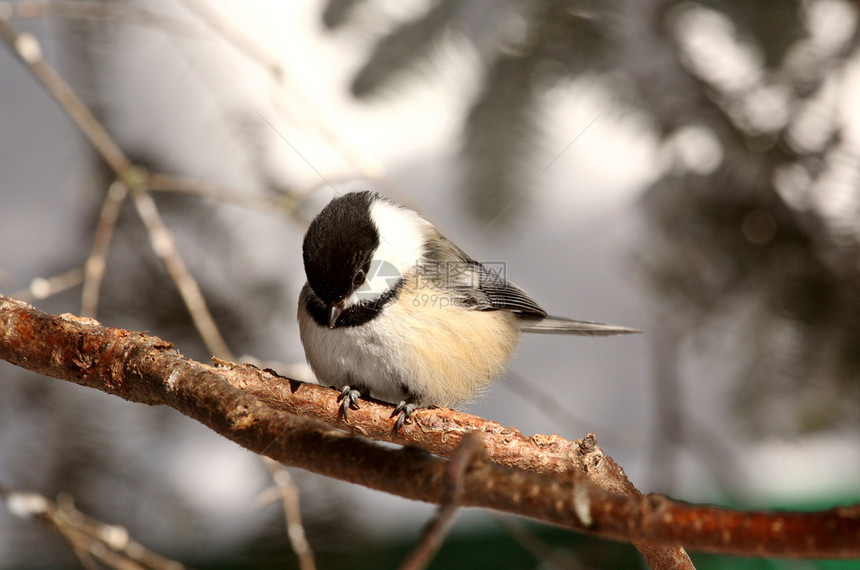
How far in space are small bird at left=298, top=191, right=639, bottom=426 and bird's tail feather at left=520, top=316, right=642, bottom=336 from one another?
180 millimetres

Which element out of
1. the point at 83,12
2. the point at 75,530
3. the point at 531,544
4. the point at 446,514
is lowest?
the point at 446,514

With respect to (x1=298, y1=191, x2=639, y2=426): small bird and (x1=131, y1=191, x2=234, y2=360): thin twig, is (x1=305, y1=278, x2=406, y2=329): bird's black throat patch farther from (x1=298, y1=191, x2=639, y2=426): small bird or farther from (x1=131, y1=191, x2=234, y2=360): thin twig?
(x1=131, y1=191, x2=234, y2=360): thin twig

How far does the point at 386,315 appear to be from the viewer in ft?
3.46

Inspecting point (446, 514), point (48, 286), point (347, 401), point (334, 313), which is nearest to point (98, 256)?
point (48, 286)

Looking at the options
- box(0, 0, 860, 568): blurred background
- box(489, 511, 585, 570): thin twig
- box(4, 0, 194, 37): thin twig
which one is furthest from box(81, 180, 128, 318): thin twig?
box(489, 511, 585, 570): thin twig

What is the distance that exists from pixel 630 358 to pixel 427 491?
1675 mm

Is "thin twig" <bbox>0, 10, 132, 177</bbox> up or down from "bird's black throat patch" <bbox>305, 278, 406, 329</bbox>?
up

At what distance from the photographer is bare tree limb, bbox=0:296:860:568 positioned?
39 centimetres

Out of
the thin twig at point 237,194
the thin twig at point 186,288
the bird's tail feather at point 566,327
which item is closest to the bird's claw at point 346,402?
the thin twig at point 186,288

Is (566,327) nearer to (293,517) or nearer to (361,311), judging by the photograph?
(361,311)

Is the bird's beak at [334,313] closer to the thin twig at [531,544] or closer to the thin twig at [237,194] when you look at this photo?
the thin twig at [237,194]

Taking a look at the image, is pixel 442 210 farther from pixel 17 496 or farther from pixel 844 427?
pixel 17 496

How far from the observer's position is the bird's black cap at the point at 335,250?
988 millimetres

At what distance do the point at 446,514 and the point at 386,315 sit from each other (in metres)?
0.69
